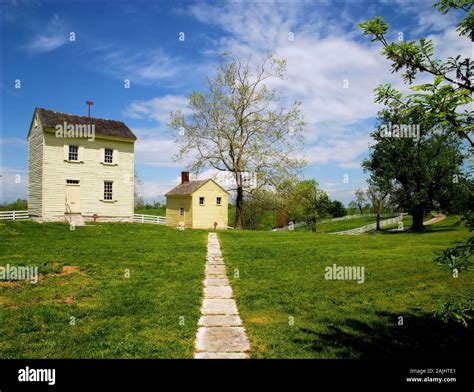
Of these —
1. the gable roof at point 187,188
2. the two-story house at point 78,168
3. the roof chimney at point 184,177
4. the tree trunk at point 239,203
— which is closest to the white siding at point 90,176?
the two-story house at point 78,168

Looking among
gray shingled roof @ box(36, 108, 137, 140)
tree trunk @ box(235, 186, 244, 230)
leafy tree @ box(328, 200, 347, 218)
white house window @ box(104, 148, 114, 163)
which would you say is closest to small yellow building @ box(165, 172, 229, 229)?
tree trunk @ box(235, 186, 244, 230)

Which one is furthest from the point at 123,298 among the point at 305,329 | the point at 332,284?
the point at 332,284

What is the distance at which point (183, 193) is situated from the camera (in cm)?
3425

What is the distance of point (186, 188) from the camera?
115ft

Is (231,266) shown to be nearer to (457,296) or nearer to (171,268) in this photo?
(171,268)

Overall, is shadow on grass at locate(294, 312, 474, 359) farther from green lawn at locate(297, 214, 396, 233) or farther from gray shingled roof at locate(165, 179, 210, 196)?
green lawn at locate(297, 214, 396, 233)

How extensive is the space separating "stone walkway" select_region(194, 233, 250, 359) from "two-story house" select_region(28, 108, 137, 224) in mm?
19588

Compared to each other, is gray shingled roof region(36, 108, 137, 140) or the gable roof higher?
gray shingled roof region(36, 108, 137, 140)

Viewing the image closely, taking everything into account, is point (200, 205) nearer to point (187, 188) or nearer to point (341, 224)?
point (187, 188)

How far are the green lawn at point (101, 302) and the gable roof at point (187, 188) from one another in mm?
16211

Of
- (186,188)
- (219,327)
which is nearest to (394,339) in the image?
(219,327)

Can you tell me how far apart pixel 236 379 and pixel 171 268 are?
8382 millimetres

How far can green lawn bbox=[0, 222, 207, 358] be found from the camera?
19.0 ft

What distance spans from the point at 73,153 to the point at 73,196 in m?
3.57
